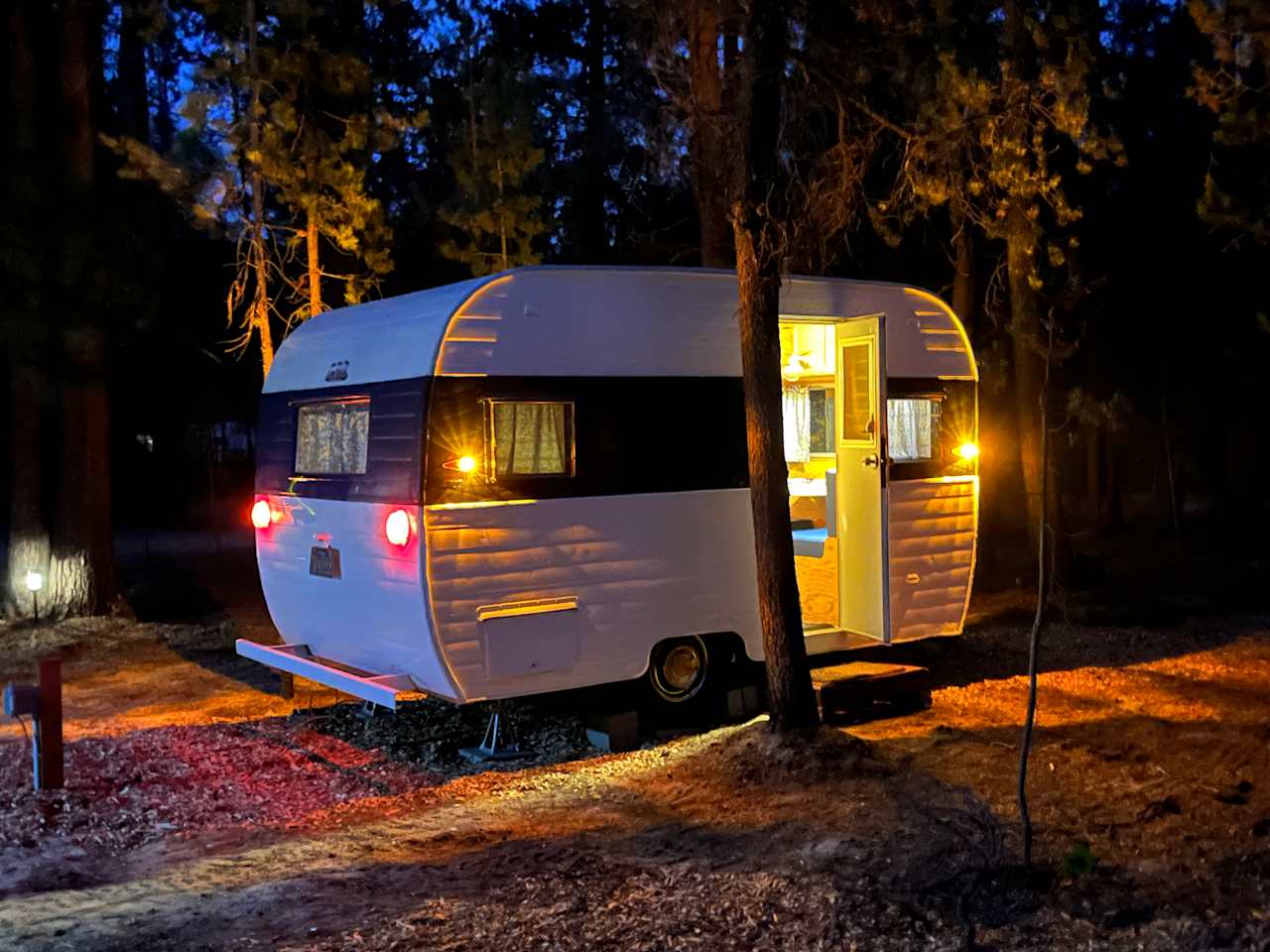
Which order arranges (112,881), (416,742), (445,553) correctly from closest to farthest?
1. (112,881)
2. (445,553)
3. (416,742)

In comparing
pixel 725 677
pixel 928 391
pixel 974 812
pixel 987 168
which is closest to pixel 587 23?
pixel 987 168

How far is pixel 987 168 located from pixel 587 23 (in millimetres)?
11808

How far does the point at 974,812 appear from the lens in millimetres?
6281

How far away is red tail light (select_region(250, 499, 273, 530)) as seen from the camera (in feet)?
29.3

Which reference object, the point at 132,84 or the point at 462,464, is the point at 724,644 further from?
the point at 132,84

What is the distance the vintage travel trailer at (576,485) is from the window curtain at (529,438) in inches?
0.5

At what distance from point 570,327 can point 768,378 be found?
4.02 feet

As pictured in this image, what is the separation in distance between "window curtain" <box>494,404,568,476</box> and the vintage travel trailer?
13mm

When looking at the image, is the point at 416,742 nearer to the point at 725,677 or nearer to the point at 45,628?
the point at 725,677

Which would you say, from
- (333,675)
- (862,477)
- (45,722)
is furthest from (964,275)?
(45,722)

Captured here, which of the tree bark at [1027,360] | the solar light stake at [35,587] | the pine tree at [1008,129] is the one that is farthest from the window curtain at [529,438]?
the solar light stake at [35,587]

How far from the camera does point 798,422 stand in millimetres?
12016

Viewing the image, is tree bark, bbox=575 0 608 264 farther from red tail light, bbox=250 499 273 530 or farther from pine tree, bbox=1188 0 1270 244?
red tail light, bbox=250 499 273 530

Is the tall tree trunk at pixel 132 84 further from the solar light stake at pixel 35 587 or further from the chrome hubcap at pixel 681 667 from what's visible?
the chrome hubcap at pixel 681 667
